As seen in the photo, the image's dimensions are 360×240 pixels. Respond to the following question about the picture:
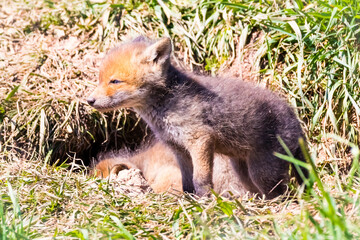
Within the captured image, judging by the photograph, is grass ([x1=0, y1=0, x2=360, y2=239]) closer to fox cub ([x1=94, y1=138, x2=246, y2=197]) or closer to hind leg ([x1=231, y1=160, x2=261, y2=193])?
fox cub ([x1=94, y1=138, x2=246, y2=197])

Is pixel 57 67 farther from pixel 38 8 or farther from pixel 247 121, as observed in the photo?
pixel 247 121

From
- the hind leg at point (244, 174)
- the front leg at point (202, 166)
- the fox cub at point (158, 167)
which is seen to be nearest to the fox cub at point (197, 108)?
the front leg at point (202, 166)

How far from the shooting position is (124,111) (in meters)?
5.64

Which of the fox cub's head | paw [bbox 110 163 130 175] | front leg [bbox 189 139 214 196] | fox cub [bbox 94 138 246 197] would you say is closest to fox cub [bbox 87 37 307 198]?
the fox cub's head

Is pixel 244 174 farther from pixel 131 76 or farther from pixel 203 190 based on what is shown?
pixel 131 76

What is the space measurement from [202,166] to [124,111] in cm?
191

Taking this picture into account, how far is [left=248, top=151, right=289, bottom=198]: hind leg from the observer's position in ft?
14.5

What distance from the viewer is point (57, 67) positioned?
5832mm

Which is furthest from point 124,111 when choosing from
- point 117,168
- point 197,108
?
point 197,108

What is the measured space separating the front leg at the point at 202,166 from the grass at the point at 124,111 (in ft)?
0.58

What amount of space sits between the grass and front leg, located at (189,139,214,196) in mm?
178

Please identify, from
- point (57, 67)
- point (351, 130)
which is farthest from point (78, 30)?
point (351, 130)

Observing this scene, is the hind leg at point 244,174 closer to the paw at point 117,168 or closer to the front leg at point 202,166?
the front leg at point 202,166

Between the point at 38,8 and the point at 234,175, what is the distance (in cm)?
376
